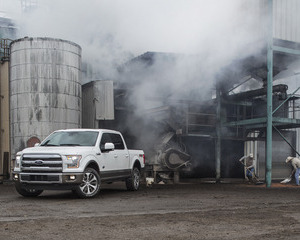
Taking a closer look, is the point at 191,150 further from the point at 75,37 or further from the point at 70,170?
the point at 70,170

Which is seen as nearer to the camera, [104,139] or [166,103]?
[104,139]

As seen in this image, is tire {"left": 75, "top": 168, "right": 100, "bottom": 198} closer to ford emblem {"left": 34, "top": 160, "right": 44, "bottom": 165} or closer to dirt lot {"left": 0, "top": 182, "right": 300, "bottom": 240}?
dirt lot {"left": 0, "top": 182, "right": 300, "bottom": 240}

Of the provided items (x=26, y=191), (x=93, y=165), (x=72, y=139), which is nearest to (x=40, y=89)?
(x=72, y=139)

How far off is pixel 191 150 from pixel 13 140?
8.48 metres

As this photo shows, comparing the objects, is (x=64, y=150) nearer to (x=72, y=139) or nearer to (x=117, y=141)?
(x=72, y=139)

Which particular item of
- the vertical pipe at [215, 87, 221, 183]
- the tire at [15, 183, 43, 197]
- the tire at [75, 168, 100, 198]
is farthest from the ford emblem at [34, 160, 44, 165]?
the vertical pipe at [215, 87, 221, 183]

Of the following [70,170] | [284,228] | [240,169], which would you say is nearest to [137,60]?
[240,169]

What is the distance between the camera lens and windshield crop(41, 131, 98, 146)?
1180cm

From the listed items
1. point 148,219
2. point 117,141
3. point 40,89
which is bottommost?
point 148,219

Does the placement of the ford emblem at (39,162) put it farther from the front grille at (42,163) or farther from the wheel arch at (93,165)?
the wheel arch at (93,165)

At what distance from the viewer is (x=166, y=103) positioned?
2122 cm

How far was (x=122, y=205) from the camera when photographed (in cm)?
963

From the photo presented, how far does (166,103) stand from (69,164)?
36.1ft

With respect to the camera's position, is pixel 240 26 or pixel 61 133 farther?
pixel 240 26
